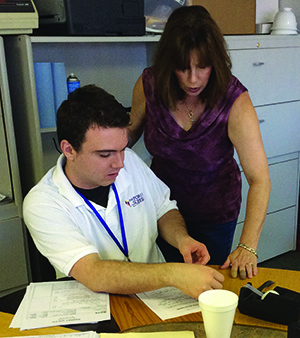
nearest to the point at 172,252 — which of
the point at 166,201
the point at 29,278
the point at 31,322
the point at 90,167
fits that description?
the point at 166,201

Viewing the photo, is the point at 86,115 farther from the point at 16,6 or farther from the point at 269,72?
the point at 269,72

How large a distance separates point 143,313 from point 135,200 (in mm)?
483

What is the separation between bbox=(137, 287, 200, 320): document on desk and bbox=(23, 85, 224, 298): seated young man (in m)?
0.04

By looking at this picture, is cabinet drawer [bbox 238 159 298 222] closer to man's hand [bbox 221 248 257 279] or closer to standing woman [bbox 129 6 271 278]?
standing woman [bbox 129 6 271 278]

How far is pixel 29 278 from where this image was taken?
7.35 feet

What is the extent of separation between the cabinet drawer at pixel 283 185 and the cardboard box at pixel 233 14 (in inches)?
37.1

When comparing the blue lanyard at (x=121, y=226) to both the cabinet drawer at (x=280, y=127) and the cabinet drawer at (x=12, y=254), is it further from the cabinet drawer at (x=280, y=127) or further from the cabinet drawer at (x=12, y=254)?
the cabinet drawer at (x=280, y=127)

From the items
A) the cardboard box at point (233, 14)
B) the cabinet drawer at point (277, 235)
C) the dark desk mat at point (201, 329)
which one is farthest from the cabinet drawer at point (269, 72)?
the dark desk mat at point (201, 329)

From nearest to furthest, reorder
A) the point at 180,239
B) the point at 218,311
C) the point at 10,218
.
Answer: the point at 218,311 < the point at 180,239 < the point at 10,218

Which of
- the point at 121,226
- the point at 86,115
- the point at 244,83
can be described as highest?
the point at 86,115

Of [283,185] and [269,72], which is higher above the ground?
[269,72]

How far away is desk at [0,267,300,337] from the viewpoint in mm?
1119

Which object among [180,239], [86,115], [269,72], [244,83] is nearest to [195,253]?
[180,239]

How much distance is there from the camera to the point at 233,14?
2.87 meters
